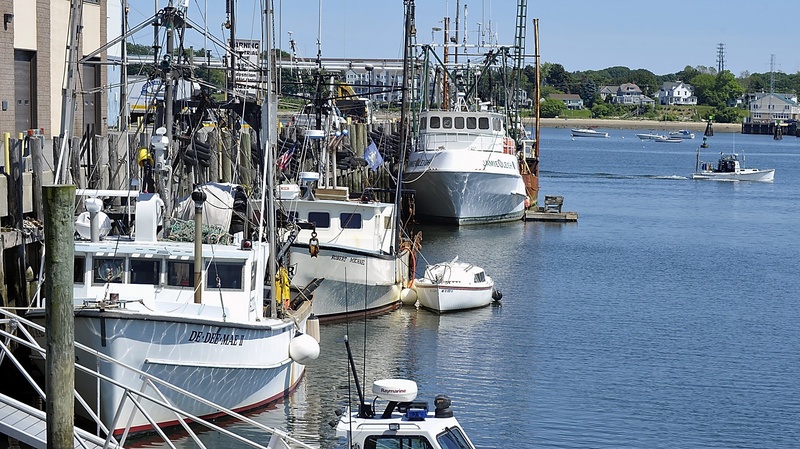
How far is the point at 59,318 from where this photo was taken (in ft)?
39.5

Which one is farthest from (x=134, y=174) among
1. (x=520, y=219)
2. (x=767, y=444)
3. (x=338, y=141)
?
(x=520, y=219)

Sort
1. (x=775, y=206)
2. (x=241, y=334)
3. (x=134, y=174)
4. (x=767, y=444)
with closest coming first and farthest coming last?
(x=241, y=334) → (x=767, y=444) → (x=134, y=174) → (x=775, y=206)

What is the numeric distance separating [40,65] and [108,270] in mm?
18669

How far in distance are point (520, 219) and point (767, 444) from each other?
3647 centimetres

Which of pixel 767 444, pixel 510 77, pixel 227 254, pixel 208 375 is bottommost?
pixel 767 444

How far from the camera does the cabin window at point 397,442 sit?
1265cm

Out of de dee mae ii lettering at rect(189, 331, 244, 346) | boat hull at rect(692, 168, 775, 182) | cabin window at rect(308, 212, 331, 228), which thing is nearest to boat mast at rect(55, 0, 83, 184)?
de dee mae ii lettering at rect(189, 331, 244, 346)

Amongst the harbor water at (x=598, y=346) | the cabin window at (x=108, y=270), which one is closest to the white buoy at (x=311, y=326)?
the harbor water at (x=598, y=346)

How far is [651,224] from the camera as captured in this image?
190 ft

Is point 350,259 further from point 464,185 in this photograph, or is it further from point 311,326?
point 464,185

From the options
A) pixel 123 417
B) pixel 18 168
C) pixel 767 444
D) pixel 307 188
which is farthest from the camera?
pixel 307 188

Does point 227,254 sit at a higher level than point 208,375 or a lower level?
higher

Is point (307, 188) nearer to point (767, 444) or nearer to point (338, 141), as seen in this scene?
point (338, 141)

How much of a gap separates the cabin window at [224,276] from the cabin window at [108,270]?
129cm
